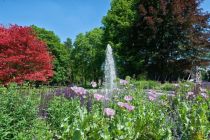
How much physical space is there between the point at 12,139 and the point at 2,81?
14.8 meters

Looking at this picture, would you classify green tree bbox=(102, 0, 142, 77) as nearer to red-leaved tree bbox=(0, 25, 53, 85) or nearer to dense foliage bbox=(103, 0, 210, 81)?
dense foliage bbox=(103, 0, 210, 81)

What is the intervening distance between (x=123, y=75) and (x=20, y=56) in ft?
43.4

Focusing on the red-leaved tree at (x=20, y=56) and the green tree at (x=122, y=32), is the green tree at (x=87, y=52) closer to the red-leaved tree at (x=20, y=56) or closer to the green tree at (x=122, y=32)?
the green tree at (x=122, y=32)

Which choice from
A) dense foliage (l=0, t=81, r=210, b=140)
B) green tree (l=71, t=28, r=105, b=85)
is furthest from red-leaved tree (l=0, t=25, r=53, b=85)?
green tree (l=71, t=28, r=105, b=85)

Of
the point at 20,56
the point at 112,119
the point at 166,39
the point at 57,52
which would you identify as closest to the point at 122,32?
the point at 166,39

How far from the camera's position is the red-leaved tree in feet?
66.3

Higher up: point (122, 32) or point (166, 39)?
point (122, 32)

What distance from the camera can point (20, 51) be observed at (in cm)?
2127

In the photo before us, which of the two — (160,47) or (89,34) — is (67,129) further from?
(89,34)

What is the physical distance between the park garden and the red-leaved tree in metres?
0.05

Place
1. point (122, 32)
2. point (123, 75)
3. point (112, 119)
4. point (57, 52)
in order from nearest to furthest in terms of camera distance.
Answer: point (112, 119)
point (123, 75)
point (122, 32)
point (57, 52)

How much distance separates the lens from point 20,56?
20.7 metres

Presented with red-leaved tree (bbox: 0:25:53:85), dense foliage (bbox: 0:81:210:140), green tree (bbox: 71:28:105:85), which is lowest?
dense foliage (bbox: 0:81:210:140)

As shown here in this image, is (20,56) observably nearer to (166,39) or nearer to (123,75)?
(166,39)
